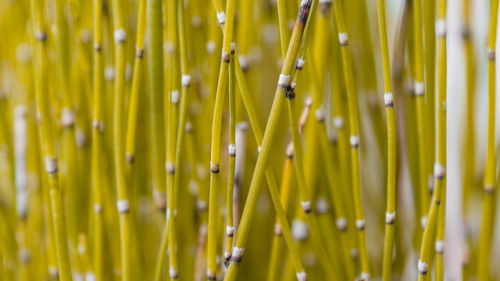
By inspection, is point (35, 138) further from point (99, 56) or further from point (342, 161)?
point (342, 161)

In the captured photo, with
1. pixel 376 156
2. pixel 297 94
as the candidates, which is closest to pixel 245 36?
pixel 297 94

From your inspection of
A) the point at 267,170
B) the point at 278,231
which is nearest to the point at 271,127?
the point at 267,170

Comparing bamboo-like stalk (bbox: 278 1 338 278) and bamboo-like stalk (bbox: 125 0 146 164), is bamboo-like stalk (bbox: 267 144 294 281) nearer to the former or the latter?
bamboo-like stalk (bbox: 278 1 338 278)

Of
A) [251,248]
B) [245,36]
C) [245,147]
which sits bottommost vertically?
[251,248]

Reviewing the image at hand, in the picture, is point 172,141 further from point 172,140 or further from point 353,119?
point 353,119

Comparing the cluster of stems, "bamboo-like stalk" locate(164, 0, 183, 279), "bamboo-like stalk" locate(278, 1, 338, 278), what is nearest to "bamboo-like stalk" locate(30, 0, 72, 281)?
the cluster of stems

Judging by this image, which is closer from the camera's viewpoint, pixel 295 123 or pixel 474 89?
pixel 295 123
